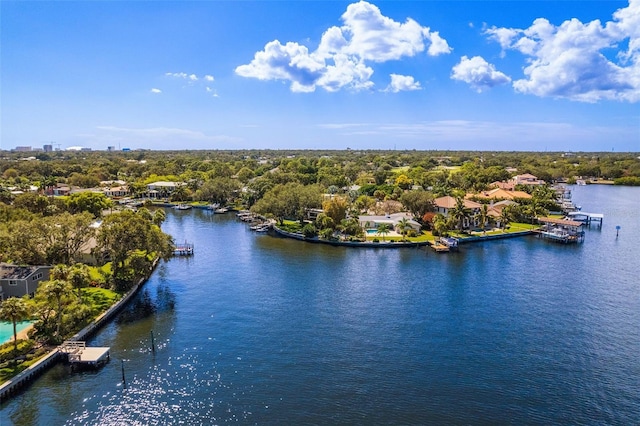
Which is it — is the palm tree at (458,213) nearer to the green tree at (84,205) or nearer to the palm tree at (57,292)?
the palm tree at (57,292)

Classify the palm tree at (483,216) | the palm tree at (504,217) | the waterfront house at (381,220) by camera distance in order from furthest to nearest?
1. the palm tree at (504,217)
2. the waterfront house at (381,220)
3. the palm tree at (483,216)

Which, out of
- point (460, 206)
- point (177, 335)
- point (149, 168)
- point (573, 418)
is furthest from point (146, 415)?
point (149, 168)

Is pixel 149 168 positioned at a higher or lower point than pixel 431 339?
higher

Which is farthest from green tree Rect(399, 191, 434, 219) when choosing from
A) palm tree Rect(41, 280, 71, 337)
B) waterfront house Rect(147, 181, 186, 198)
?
waterfront house Rect(147, 181, 186, 198)

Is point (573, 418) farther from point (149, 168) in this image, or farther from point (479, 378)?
point (149, 168)

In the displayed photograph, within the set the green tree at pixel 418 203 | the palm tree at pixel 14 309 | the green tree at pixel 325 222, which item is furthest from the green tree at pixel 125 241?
the green tree at pixel 418 203

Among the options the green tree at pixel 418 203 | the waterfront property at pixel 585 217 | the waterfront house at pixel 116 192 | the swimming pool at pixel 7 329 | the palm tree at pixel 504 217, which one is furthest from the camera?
the waterfront house at pixel 116 192

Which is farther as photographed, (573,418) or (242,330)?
(242,330)
